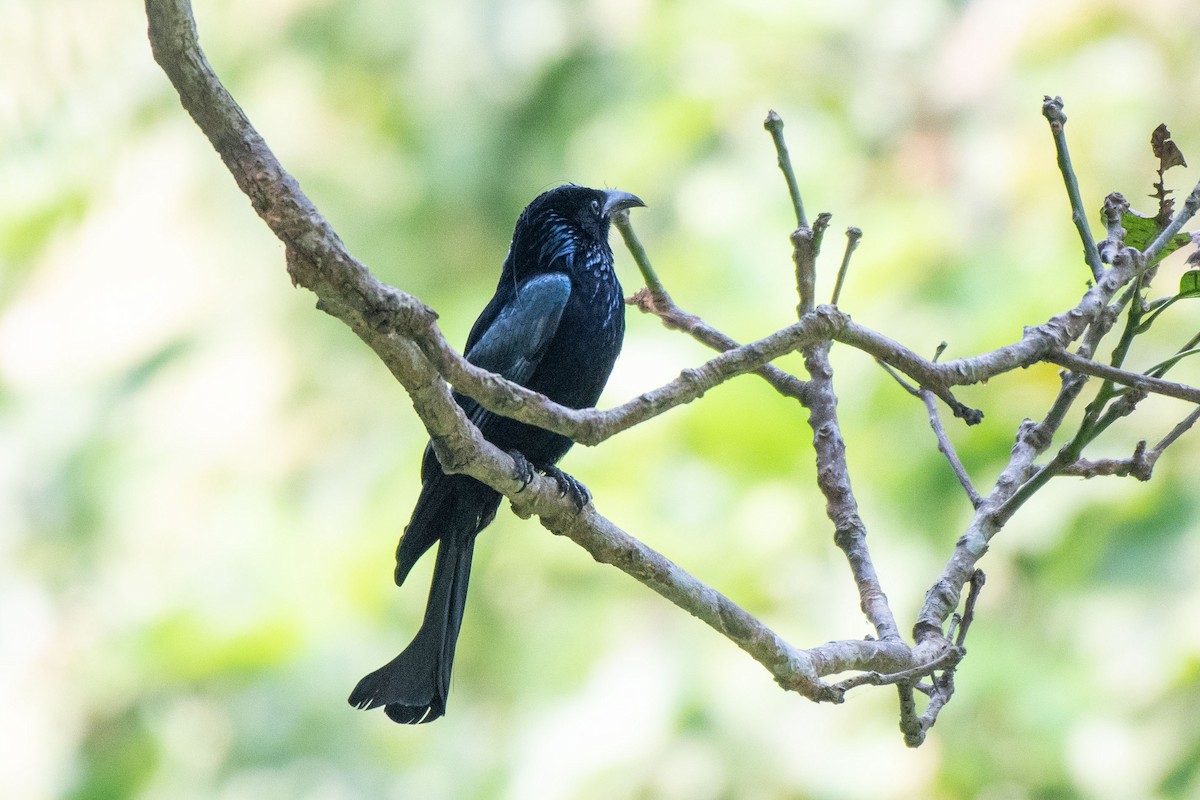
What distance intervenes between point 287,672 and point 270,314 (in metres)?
3.37

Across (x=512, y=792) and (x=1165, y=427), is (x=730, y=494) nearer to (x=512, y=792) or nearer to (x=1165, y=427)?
(x=512, y=792)

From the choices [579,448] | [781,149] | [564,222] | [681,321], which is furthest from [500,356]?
[579,448]

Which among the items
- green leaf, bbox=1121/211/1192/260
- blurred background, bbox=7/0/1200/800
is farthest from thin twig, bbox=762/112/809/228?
blurred background, bbox=7/0/1200/800

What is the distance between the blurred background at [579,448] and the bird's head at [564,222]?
114 cm

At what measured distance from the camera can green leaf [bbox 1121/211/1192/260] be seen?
7.75 feet

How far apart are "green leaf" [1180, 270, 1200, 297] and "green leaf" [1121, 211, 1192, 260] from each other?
0.07 metres

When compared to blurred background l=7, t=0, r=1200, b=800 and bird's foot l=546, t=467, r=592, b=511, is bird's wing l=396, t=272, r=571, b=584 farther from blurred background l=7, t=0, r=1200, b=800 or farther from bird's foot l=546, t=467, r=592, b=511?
blurred background l=7, t=0, r=1200, b=800

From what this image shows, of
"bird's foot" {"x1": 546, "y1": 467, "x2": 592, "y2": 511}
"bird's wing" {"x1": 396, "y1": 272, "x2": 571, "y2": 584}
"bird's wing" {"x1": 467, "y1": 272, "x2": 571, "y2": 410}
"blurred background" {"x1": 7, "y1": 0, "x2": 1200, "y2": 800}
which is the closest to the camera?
"bird's foot" {"x1": 546, "y1": 467, "x2": 592, "y2": 511}

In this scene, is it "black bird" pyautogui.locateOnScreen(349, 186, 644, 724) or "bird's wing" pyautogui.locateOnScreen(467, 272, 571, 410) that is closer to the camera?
"black bird" pyautogui.locateOnScreen(349, 186, 644, 724)

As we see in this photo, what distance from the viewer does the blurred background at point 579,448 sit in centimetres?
483

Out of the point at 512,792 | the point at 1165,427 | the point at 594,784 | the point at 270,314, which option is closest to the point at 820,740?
the point at 594,784

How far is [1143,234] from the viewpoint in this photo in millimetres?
2465

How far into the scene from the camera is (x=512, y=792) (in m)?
A: 4.82

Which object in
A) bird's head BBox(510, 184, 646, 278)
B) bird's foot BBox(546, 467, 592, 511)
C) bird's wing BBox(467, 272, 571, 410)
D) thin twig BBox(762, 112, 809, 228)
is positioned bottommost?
bird's foot BBox(546, 467, 592, 511)
